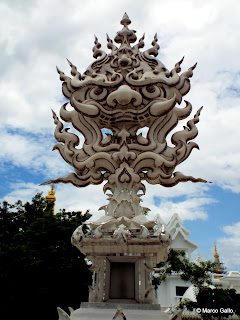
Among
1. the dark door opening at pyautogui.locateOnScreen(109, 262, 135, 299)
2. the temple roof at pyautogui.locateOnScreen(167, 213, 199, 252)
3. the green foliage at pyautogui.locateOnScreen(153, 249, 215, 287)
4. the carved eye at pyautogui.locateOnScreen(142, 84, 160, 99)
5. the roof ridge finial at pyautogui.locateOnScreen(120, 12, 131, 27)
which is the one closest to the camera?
the dark door opening at pyautogui.locateOnScreen(109, 262, 135, 299)

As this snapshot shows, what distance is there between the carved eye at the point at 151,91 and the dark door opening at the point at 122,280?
327cm

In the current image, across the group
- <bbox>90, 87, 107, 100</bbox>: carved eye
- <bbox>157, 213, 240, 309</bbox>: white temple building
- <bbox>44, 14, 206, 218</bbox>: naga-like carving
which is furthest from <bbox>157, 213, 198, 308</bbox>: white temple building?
<bbox>90, 87, 107, 100</bbox>: carved eye

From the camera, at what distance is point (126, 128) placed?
6.14m

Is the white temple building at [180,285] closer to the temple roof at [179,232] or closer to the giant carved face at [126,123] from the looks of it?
the temple roof at [179,232]

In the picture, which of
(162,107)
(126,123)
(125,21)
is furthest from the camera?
(125,21)

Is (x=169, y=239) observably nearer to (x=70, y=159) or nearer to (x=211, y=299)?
(x=70, y=159)

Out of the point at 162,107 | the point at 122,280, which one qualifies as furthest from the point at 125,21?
the point at 122,280

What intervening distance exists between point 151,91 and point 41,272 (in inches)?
462

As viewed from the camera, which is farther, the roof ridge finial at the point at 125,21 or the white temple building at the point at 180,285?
the white temple building at the point at 180,285

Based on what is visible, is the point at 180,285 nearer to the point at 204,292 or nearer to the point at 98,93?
the point at 204,292

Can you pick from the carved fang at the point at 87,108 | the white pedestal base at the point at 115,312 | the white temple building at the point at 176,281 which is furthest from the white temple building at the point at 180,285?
the white pedestal base at the point at 115,312

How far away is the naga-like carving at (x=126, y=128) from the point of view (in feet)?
18.6

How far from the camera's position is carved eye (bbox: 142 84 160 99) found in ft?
20.0

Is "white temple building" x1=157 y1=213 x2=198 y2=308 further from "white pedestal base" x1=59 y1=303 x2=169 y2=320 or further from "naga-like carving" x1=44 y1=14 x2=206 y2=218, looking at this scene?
"white pedestal base" x1=59 y1=303 x2=169 y2=320
